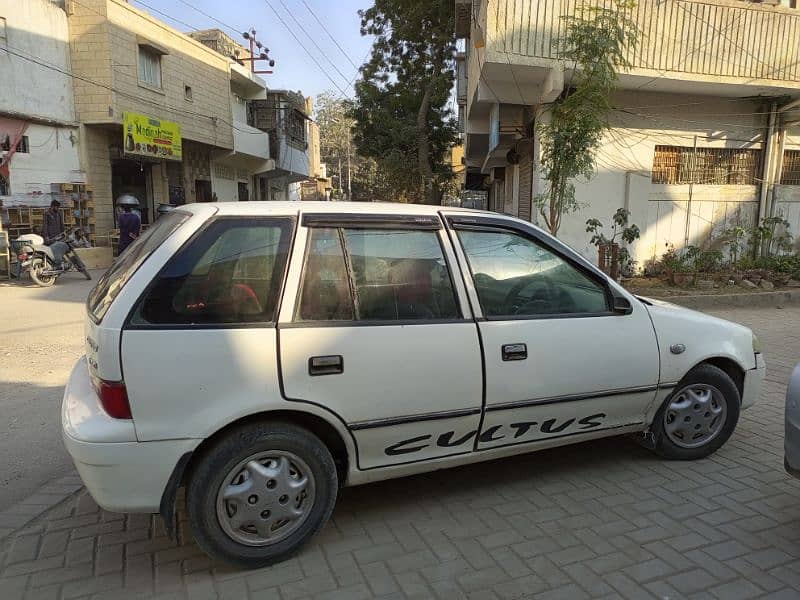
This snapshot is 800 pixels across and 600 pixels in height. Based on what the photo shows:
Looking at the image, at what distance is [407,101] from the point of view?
25281mm

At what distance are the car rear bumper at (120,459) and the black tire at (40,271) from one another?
1139cm

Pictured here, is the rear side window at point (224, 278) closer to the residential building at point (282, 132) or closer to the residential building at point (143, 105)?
the residential building at point (143, 105)

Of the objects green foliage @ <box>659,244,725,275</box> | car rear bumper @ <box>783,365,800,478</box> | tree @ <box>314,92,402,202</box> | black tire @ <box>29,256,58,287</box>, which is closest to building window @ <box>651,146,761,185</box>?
green foliage @ <box>659,244,725,275</box>

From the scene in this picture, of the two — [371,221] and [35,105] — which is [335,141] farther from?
[371,221]

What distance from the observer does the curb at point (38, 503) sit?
3.10 m

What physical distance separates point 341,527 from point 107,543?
1.18 m

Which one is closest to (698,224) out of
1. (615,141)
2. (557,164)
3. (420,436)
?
(615,141)

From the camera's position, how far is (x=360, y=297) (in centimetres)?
290

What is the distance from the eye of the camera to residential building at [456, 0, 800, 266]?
9.30 metres

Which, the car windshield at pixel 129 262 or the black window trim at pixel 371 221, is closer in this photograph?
the car windshield at pixel 129 262

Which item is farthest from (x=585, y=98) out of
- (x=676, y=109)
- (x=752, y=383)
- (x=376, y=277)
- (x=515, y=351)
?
(x=376, y=277)

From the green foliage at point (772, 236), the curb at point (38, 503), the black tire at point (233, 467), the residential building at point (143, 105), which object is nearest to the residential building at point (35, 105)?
the residential building at point (143, 105)

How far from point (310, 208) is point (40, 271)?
458 inches

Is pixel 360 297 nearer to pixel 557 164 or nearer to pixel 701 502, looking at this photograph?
pixel 701 502
